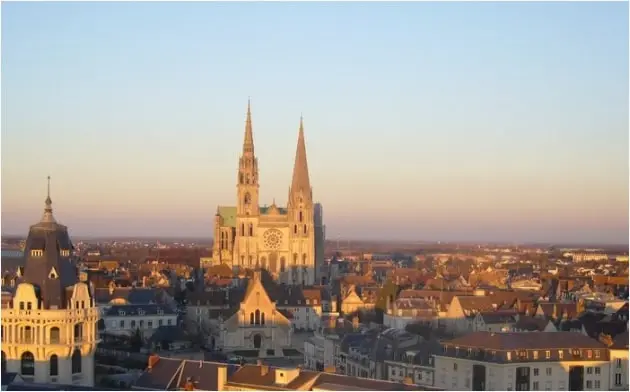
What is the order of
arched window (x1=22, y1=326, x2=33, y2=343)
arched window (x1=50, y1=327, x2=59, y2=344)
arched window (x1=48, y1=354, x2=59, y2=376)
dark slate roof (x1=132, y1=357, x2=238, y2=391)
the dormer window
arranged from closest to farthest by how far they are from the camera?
dark slate roof (x1=132, y1=357, x2=238, y2=391), arched window (x1=48, y1=354, x2=59, y2=376), arched window (x1=22, y1=326, x2=33, y2=343), arched window (x1=50, y1=327, x2=59, y2=344), the dormer window

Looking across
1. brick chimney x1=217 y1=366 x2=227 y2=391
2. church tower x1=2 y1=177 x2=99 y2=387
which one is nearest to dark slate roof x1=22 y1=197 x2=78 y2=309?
church tower x1=2 y1=177 x2=99 y2=387

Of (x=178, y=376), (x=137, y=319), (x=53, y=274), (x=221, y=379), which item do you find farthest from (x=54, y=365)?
(x=137, y=319)

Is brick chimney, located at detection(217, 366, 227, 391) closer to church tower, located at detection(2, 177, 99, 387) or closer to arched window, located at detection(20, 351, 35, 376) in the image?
church tower, located at detection(2, 177, 99, 387)

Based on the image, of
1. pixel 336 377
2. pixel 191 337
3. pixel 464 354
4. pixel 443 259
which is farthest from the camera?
pixel 443 259

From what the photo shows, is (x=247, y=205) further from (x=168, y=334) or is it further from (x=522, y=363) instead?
(x=522, y=363)

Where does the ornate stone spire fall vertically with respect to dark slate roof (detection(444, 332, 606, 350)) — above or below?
above

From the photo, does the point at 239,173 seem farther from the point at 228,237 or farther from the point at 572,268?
the point at 572,268

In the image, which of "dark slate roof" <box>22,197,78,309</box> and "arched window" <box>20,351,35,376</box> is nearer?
"arched window" <box>20,351,35,376</box>

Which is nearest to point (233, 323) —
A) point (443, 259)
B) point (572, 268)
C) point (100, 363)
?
point (100, 363)
